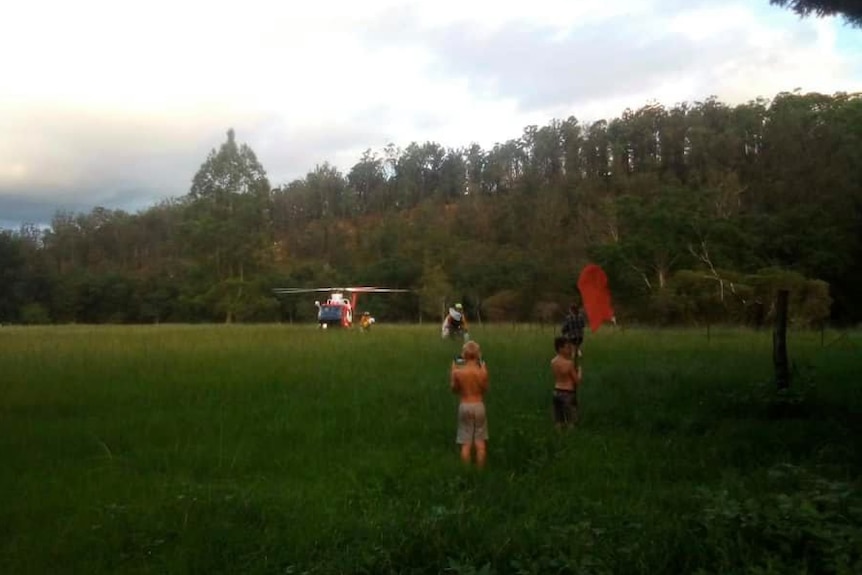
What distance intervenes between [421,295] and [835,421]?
165 feet

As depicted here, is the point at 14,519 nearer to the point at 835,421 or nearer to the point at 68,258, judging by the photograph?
the point at 835,421

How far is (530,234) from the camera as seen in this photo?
69.7 m

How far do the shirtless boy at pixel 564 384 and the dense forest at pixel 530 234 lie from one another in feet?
93.6

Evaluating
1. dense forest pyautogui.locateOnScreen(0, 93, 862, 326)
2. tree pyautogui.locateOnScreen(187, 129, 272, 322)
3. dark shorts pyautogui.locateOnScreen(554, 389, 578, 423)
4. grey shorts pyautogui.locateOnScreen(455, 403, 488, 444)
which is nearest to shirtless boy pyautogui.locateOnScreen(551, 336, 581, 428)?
dark shorts pyautogui.locateOnScreen(554, 389, 578, 423)

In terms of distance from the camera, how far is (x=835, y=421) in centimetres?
1132

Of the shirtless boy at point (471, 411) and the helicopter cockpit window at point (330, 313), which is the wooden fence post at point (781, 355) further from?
the helicopter cockpit window at point (330, 313)

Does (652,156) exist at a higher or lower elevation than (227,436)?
higher

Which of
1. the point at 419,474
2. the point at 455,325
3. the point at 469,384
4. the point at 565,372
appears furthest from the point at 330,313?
the point at 419,474

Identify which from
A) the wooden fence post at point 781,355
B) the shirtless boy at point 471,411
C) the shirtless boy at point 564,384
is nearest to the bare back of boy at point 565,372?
the shirtless boy at point 564,384

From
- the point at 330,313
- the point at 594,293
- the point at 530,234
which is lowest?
the point at 330,313

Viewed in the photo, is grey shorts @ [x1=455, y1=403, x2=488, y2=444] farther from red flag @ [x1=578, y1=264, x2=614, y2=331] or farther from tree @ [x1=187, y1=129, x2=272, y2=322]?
tree @ [x1=187, y1=129, x2=272, y2=322]

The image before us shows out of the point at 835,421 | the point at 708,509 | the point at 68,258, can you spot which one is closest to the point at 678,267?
the point at 835,421

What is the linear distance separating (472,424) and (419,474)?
0.94m

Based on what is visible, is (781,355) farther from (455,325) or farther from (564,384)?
(455,325)
